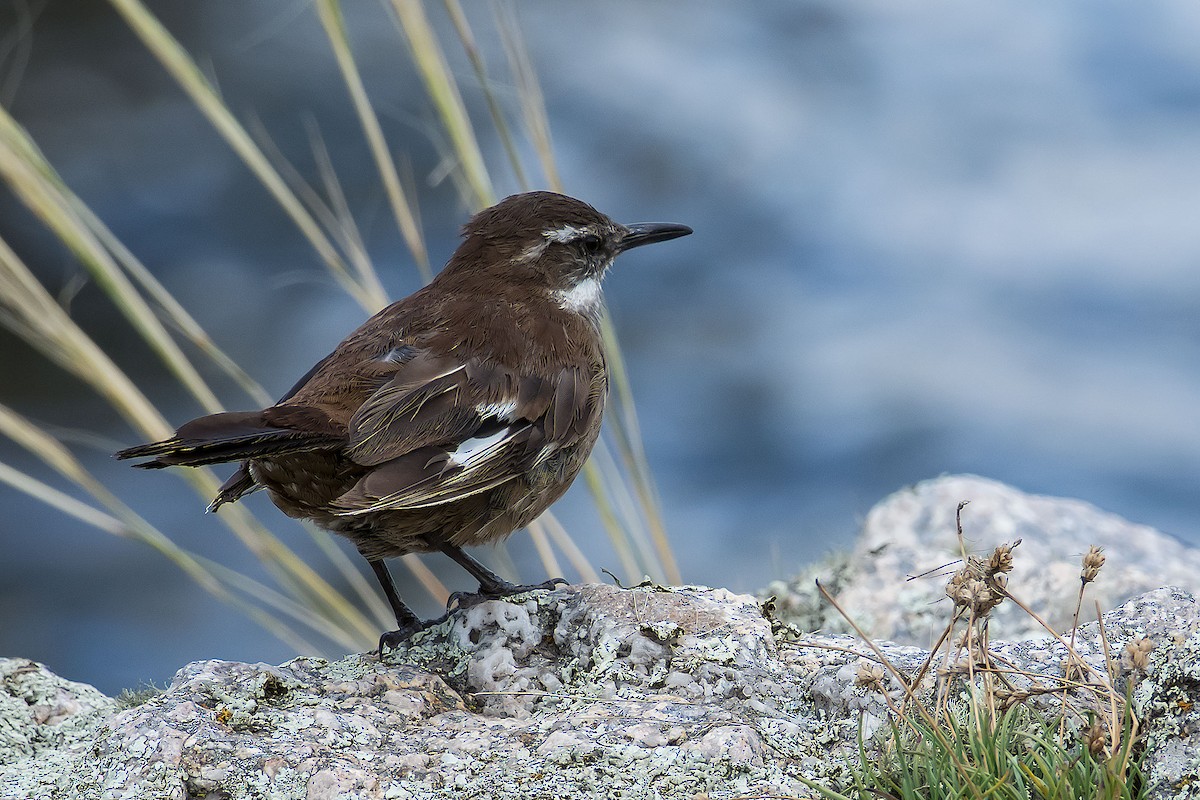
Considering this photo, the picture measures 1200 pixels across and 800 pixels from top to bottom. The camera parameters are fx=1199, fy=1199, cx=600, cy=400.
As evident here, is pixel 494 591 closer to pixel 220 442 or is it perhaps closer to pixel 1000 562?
pixel 220 442

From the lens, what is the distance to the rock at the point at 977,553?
4.82 meters

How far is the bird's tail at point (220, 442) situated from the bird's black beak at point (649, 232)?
1.97 m

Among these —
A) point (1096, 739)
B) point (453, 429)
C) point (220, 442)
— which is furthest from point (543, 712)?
point (1096, 739)

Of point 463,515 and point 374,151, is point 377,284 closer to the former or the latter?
point 374,151

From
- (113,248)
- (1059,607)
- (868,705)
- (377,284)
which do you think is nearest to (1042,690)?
(868,705)

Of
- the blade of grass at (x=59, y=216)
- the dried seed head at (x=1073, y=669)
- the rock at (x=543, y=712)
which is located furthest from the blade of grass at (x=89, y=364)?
the dried seed head at (x=1073, y=669)

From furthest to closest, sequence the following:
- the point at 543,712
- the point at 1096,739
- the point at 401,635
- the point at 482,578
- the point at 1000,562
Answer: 1. the point at 482,578
2. the point at 401,635
3. the point at 543,712
4. the point at 1000,562
5. the point at 1096,739

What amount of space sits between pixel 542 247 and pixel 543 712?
202 cm

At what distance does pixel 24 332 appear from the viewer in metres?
4.91

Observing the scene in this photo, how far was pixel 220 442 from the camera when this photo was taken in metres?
3.01

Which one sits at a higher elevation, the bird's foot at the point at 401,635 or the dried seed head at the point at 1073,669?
the bird's foot at the point at 401,635

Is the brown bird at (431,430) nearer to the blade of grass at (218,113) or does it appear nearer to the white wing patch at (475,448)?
the white wing patch at (475,448)

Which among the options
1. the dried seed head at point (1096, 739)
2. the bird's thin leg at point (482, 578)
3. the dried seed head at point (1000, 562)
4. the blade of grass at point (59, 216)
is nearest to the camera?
the dried seed head at point (1096, 739)

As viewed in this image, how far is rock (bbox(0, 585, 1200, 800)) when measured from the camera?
8.29ft
